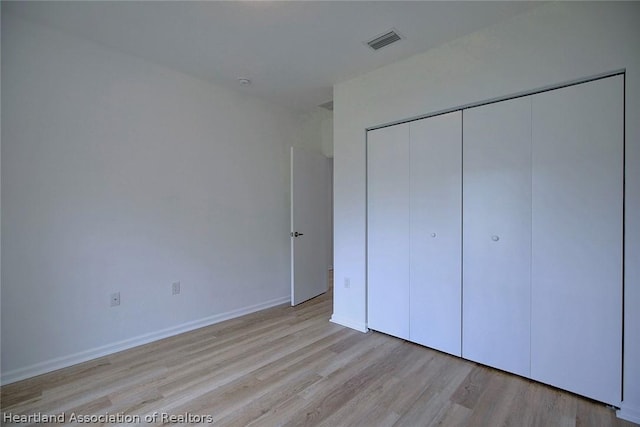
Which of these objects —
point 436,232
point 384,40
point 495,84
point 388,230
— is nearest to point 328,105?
point 384,40

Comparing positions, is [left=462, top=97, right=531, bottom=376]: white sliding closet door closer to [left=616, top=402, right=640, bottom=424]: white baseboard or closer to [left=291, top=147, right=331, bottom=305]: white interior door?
[left=616, top=402, right=640, bottom=424]: white baseboard

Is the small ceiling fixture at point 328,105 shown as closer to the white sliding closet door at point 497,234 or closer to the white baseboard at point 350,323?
the white sliding closet door at point 497,234

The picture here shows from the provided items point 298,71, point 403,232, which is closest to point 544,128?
point 403,232

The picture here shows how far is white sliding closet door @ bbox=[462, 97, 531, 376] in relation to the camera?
6.86 ft

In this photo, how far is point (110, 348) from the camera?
2.50 metres

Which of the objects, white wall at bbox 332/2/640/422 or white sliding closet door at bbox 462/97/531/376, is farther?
white sliding closet door at bbox 462/97/531/376

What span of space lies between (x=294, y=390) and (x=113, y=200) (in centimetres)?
213

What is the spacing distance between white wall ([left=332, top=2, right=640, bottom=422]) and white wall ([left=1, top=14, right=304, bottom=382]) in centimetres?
120

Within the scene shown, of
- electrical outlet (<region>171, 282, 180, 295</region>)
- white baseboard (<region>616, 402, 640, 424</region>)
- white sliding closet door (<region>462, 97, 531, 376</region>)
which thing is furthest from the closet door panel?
electrical outlet (<region>171, 282, 180, 295</region>)

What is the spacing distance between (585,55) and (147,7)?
2846 millimetres

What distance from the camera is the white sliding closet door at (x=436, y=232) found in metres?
2.42

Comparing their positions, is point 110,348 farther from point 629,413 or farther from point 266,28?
point 629,413

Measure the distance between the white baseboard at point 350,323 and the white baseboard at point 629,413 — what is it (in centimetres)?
180

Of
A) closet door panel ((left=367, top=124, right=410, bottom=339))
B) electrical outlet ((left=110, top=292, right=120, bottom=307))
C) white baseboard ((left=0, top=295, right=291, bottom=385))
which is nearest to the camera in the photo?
white baseboard ((left=0, top=295, right=291, bottom=385))
